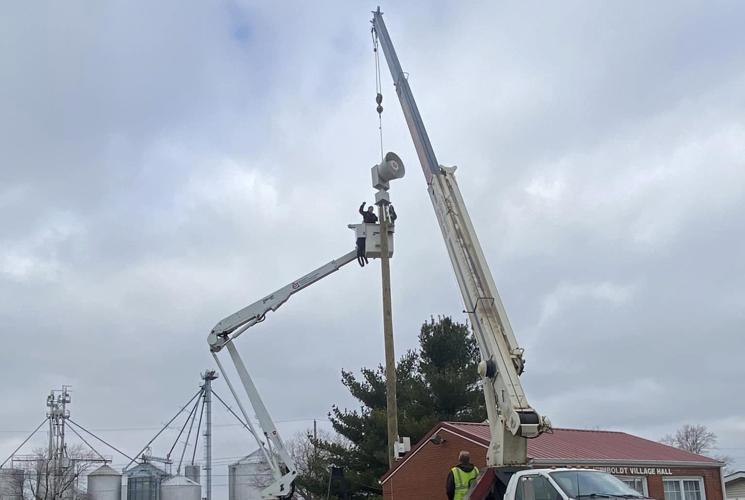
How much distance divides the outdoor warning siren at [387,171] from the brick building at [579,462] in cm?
805

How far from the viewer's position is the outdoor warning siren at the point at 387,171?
64.2ft

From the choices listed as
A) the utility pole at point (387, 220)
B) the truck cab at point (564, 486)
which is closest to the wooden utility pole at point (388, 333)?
the utility pole at point (387, 220)

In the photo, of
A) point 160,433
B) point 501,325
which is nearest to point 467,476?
point 501,325

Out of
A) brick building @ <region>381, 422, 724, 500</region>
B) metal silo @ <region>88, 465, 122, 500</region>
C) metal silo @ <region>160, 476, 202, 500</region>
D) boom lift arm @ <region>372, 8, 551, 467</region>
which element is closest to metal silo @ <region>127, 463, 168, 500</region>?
metal silo @ <region>88, 465, 122, 500</region>

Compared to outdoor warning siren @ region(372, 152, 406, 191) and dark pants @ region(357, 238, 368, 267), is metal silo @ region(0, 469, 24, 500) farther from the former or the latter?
outdoor warning siren @ region(372, 152, 406, 191)

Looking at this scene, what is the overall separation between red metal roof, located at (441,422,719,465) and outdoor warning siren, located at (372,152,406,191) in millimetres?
7624

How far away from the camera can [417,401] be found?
3488cm

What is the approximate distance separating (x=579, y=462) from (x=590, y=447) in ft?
9.05

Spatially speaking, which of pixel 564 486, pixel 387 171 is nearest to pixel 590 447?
pixel 387 171

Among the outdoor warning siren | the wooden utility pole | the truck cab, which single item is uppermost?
the outdoor warning siren

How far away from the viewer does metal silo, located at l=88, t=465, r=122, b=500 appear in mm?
52531

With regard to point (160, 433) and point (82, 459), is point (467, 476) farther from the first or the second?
point (82, 459)

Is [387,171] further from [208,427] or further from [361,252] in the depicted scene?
[208,427]

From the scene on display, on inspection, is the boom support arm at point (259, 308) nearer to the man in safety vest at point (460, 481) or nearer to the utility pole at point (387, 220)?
the utility pole at point (387, 220)
